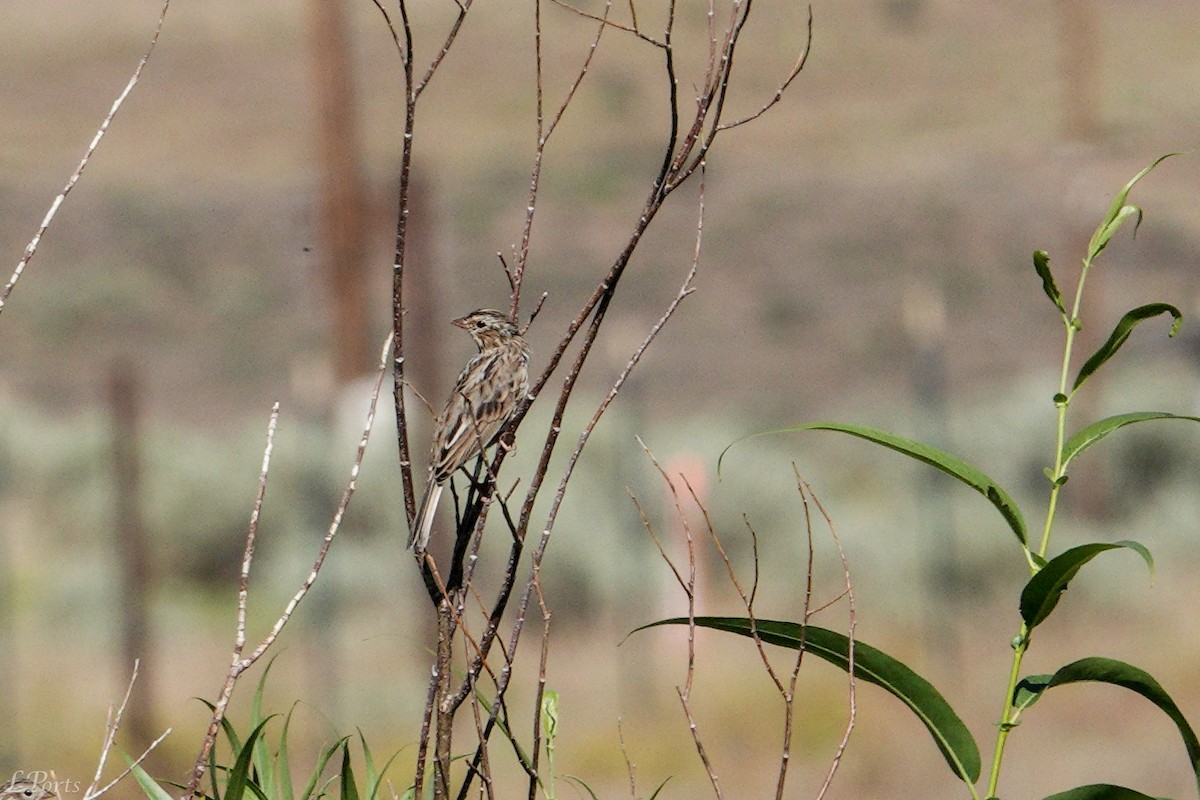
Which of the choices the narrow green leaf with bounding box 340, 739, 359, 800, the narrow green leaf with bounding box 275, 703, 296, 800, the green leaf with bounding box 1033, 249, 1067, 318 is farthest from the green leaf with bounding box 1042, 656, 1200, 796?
the narrow green leaf with bounding box 275, 703, 296, 800

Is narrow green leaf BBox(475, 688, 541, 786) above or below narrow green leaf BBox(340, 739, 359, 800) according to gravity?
above

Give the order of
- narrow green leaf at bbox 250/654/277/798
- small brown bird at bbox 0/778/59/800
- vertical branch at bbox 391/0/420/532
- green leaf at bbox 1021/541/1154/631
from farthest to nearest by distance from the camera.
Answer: small brown bird at bbox 0/778/59/800 < narrow green leaf at bbox 250/654/277/798 < vertical branch at bbox 391/0/420/532 < green leaf at bbox 1021/541/1154/631

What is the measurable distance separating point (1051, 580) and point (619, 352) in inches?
1010

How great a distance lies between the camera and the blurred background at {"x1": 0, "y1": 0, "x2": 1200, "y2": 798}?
45.8ft

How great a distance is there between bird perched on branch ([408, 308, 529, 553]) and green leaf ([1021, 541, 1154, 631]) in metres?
3.11

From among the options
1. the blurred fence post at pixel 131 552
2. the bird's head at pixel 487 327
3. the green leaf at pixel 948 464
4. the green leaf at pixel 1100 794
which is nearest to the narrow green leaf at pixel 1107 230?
the green leaf at pixel 948 464

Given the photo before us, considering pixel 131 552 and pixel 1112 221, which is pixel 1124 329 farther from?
pixel 131 552

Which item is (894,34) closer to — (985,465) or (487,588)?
(985,465)

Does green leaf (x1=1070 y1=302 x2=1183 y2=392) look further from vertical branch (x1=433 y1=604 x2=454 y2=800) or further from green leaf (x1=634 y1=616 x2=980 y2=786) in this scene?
vertical branch (x1=433 y1=604 x2=454 y2=800)

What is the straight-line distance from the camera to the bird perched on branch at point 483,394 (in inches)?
Result: 231

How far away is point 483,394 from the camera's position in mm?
6504

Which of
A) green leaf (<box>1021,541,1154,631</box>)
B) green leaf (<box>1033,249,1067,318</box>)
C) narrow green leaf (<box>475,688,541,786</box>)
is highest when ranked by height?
green leaf (<box>1033,249,1067,318</box>)

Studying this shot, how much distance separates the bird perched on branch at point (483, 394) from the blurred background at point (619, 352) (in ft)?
5.34

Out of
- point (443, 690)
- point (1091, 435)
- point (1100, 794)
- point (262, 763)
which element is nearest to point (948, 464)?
point (1091, 435)
